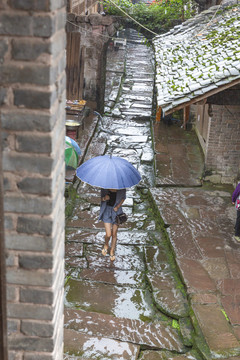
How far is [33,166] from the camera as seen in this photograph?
7.82 ft

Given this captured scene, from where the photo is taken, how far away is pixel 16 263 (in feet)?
8.38

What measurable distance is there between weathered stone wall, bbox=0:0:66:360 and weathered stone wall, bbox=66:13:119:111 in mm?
11888

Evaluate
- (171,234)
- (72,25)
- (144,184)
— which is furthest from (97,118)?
(171,234)

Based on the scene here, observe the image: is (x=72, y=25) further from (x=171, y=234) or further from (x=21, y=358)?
(x=21, y=358)

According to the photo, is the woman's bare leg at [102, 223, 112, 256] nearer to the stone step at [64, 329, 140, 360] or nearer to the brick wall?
the stone step at [64, 329, 140, 360]

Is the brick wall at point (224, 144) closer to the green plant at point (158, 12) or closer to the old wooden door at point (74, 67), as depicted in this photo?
the old wooden door at point (74, 67)

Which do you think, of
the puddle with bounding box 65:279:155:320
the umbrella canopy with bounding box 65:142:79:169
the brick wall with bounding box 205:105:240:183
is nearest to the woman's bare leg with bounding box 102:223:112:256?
the puddle with bounding box 65:279:155:320

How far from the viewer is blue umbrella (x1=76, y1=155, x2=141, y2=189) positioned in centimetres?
741

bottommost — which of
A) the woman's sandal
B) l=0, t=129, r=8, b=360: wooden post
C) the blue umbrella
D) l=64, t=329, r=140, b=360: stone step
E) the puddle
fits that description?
the puddle

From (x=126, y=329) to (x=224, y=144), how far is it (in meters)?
6.01

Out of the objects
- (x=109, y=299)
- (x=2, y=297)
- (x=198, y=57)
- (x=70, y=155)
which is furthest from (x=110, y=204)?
(x=2, y=297)

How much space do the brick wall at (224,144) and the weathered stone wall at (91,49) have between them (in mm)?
4842

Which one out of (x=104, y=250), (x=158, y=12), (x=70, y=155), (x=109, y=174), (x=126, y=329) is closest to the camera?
(x=126, y=329)

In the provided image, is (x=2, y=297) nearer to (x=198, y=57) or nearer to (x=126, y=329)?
(x=126, y=329)
